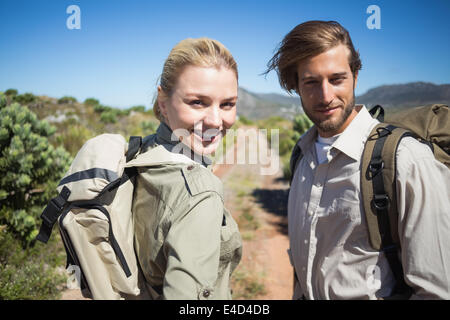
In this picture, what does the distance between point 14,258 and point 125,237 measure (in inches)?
155

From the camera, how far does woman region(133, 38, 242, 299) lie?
88 cm

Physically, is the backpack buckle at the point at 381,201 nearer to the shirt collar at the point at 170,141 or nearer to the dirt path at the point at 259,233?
the shirt collar at the point at 170,141

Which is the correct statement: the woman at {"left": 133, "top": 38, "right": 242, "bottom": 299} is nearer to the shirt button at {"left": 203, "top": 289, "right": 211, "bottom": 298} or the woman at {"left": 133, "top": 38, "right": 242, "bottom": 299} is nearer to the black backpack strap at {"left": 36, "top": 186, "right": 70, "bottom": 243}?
the shirt button at {"left": 203, "top": 289, "right": 211, "bottom": 298}

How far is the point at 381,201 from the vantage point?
139 cm

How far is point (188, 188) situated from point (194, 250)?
0.22 m

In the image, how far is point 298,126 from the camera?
1046 cm

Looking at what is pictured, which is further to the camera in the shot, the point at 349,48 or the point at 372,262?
the point at 349,48

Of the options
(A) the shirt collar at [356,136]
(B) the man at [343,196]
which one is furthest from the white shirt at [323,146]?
(A) the shirt collar at [356,136]

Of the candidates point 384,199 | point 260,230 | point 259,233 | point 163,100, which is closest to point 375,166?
point 384,199

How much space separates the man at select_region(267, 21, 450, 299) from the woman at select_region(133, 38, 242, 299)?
2.24 ft

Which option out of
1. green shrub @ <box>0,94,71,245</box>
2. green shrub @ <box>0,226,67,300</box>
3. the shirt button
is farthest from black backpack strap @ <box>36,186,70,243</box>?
green shrub @ <box>0,94,71,245</box>

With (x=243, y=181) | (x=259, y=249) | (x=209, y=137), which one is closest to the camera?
(x=209, y=137)
